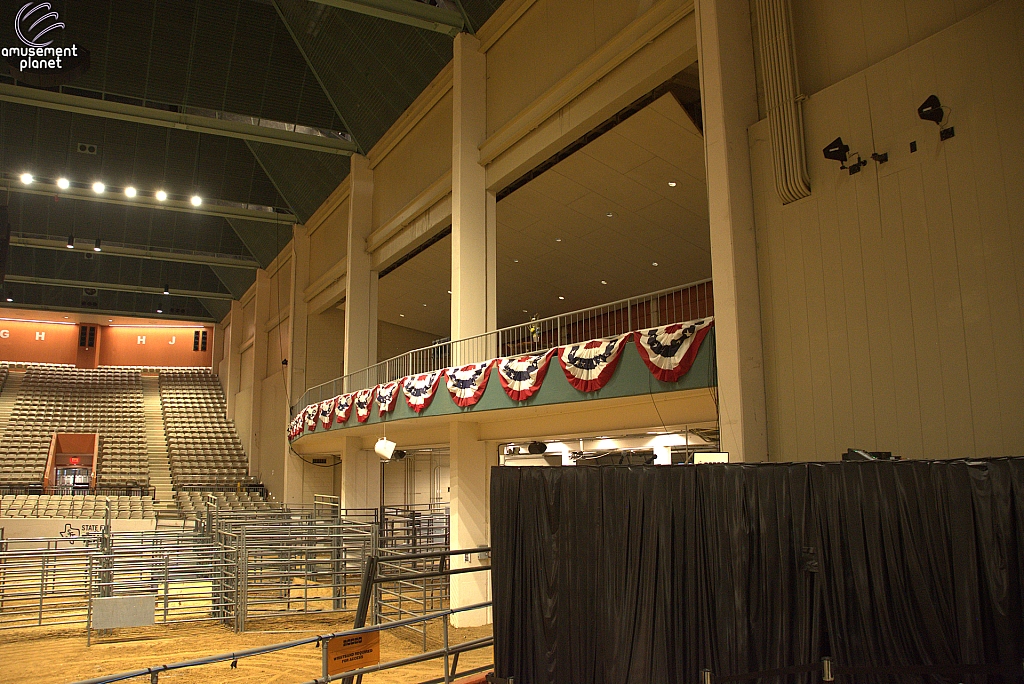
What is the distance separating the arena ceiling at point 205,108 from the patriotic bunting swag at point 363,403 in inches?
360

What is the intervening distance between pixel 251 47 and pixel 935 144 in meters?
22.3

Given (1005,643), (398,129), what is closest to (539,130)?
(398,129)

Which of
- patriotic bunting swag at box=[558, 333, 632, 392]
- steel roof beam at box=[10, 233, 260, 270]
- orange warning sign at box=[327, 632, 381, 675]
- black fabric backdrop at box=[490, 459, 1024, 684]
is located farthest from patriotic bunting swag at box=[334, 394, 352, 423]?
steel roof beam at box=[10, 233, 260, 270]

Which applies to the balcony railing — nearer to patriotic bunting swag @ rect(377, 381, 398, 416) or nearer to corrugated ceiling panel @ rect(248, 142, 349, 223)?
patriotic bunting swag @ rect(377, 381, 398, 416)

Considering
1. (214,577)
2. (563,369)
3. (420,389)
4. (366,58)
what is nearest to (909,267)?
(563,369)

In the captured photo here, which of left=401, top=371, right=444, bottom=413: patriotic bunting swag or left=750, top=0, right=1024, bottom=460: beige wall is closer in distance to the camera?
left=750, top=0, right=1024, bottom=460: beige wall

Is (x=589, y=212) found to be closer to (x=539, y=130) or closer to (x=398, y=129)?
(x=539, y=130)

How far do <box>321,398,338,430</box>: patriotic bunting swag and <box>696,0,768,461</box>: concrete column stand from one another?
1544 cm

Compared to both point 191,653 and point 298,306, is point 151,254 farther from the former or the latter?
point 191,653

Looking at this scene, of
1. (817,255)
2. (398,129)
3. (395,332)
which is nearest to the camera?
(817,255)

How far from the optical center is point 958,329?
322 inches

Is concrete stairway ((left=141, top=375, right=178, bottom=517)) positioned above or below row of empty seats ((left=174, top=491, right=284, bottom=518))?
above

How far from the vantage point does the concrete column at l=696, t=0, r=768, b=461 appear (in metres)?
10.0

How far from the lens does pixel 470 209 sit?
1869 centimetres
